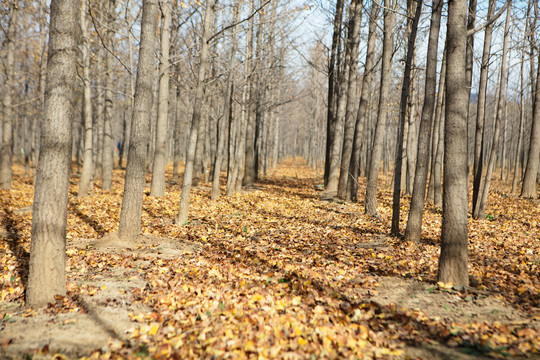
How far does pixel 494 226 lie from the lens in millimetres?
8789

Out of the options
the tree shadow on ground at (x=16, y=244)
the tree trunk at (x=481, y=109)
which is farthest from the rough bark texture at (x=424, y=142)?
the tree shadow on ground at (x=16, y=244)

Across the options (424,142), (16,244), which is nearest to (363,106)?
(424,142)

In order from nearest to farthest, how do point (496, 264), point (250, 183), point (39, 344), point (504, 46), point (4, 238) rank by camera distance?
point (39, 344) → point (496, 264) → point (4, 238) → point (504, 46) → point (250, 183)

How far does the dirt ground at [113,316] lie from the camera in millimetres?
3281

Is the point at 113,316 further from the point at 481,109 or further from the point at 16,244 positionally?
the point at 481,109

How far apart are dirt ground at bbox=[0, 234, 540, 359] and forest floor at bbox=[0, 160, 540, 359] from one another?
16 millimetres

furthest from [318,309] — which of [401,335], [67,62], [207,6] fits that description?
[207,6]

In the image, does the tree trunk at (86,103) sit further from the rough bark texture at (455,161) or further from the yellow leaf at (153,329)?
the rough bark texture at (455,161)

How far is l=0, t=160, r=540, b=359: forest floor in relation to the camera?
11.0 feet

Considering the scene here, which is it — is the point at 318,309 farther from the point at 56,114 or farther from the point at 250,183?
the point at 250,183

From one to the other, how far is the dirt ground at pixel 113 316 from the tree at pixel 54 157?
46cm

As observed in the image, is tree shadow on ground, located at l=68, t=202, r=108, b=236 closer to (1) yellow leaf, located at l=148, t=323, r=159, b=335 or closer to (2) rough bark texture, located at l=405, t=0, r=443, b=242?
(1) yellow leaf, located at l=148, t=323, r=159, b=335

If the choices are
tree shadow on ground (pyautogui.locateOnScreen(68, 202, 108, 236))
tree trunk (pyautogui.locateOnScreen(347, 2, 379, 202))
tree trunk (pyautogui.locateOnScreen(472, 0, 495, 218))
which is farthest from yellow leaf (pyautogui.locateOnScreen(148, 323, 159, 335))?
tree trunk (pyautogui.locateOnScreen(347, 2, 379, 202))

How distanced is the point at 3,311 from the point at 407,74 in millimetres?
7731
